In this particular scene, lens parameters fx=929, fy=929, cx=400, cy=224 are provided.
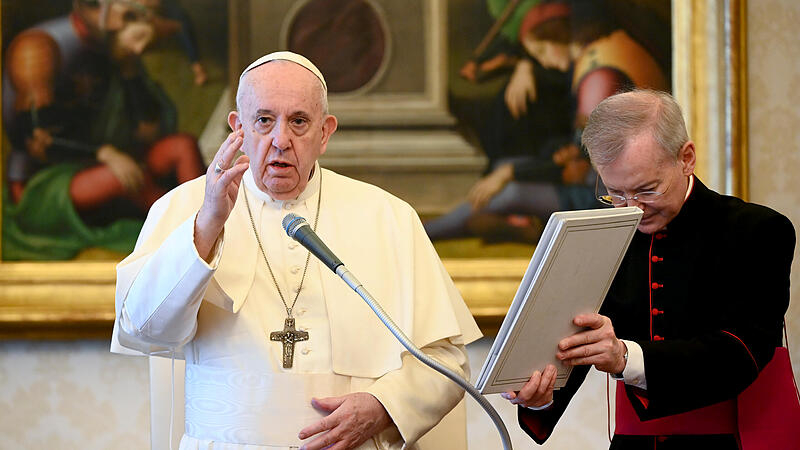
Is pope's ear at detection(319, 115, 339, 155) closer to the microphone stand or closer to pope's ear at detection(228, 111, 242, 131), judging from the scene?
pope's ear at detection(228, 111, 242, 131)

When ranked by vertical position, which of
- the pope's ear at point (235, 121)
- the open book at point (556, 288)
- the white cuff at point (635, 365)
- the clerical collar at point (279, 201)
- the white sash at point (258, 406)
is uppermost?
the pope's ear at point (235, 121)

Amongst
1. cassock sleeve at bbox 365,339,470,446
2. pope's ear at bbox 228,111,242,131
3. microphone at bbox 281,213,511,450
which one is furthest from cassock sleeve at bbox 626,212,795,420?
pope's ear at bbox 228,111,242,131

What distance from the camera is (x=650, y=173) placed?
2.14m

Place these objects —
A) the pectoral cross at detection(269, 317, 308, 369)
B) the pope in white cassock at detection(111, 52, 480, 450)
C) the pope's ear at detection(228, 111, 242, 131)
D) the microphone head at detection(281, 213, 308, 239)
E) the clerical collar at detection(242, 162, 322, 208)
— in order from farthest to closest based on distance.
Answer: the clerical collar at detection(242, 162, 322, 208) → the pope's ear at detection(228, 111, 242, 131) → the pectoral cross at detection(269, 317, 308, 369) → the pope in white cassock at detection(111, 52, 480, 450) → the microphone head at detection(281, 213, 308, 239)

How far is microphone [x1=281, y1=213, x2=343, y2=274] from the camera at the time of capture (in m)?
1.85

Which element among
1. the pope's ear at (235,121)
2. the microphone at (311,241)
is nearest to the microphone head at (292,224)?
the microphone at (311,241)

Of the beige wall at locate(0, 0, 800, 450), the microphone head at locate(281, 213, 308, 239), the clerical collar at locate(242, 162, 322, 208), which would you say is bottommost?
the beige wall at locate(0, 0, 800, 450)

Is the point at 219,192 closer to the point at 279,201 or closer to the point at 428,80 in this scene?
the point at 279,201

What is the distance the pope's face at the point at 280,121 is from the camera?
8.18 ft

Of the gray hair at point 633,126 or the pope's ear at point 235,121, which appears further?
the pope's ear at point 235,121

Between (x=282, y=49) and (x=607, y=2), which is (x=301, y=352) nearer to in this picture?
(x=282, y=49)

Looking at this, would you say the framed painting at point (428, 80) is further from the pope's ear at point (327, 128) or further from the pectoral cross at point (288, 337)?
the pectoral cross at point (288, 337)

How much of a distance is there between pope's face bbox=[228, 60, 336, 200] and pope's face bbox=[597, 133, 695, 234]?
0.81 metres

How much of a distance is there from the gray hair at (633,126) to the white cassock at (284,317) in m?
0.70
